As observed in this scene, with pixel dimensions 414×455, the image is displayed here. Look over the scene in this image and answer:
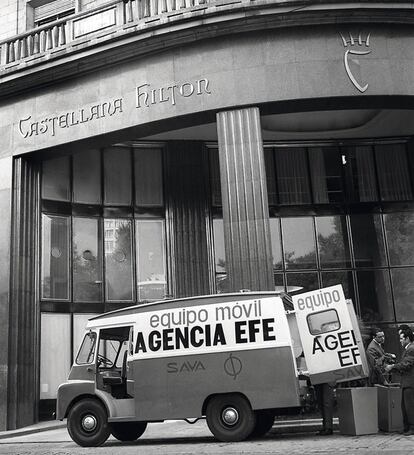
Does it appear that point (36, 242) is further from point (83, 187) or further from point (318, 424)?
point (318, 424)

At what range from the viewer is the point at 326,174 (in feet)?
71.4

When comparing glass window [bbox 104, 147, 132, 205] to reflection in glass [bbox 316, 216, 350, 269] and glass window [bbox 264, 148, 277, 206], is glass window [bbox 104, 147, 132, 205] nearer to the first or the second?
glass window [bbox 264, 148, 277, 206]

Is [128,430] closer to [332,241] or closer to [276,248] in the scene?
[276,248]

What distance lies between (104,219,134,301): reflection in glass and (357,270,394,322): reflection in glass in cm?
772

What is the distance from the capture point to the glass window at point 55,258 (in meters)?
19.3

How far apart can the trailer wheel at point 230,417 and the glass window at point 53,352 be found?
883cm

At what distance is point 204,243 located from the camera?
20.6m

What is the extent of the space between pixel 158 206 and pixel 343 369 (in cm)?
1149

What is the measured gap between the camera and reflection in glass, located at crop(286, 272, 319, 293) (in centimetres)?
2066

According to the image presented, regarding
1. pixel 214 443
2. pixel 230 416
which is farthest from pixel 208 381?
pixel 214 443

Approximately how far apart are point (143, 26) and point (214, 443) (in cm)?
1083

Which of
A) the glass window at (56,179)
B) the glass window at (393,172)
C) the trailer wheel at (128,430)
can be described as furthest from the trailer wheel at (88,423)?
the glass window at (393,172)

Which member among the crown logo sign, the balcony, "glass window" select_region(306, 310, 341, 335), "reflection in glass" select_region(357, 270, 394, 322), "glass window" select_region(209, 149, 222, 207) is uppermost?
the balcony

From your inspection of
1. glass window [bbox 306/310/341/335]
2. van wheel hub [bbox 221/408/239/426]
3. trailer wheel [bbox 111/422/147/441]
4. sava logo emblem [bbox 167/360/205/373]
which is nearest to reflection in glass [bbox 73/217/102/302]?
trailer wheel [bbox 111/422/147/441]
